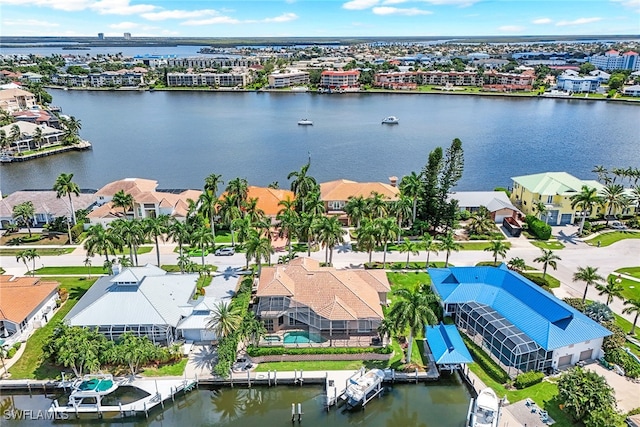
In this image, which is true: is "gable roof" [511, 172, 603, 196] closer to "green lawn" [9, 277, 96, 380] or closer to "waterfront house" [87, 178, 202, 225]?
"waterfront house" [87, 178, 202, 225]

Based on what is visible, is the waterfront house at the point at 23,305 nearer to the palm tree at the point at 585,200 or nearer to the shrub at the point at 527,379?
the shrub at the point at 527,379

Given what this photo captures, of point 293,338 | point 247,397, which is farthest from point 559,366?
point 247,397

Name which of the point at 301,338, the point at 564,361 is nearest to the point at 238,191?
the point at 301,338

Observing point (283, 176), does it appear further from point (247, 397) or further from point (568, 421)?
point (568, 421)

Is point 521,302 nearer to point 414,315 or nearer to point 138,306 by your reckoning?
point 414,315

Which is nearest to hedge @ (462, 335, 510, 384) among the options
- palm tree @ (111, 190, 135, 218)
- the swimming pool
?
the swimming pool

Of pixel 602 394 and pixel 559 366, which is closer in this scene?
pixel 602 394

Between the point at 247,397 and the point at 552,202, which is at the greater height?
the point at 552,202
